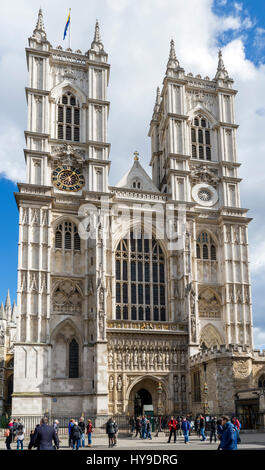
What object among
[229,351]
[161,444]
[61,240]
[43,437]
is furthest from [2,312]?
[43,437]

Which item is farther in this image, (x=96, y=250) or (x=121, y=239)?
(x=121, y=239)

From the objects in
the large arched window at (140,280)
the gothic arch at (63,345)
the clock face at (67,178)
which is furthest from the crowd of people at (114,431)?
the clock face at (67,178)

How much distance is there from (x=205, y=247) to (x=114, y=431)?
2561cm

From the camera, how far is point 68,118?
46812mm

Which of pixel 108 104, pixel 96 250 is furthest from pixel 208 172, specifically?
pixel 96 250

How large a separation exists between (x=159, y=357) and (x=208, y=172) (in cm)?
1770

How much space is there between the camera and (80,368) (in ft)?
128

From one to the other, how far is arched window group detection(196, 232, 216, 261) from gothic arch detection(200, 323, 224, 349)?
5850 millimetres

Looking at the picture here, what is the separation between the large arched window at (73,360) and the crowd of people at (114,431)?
743 cm

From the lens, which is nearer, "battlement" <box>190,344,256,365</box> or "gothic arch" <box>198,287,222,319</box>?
"battlement" <box>190,344,256,365</box>

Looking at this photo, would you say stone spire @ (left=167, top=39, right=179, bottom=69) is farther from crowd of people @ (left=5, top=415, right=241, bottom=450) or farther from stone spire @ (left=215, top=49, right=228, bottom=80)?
crowd of people @ (left=5, top=415, right=241, bottom=450)

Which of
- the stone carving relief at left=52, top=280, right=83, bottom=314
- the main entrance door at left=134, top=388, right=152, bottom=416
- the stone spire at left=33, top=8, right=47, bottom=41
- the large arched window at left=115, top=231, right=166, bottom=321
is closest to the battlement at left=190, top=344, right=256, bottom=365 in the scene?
the main entrance door at left=134, top=388, right=152, bottom=416

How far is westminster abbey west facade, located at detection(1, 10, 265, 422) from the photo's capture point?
3766cm

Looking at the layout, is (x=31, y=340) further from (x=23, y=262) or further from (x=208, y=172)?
(x=208, y=172)
